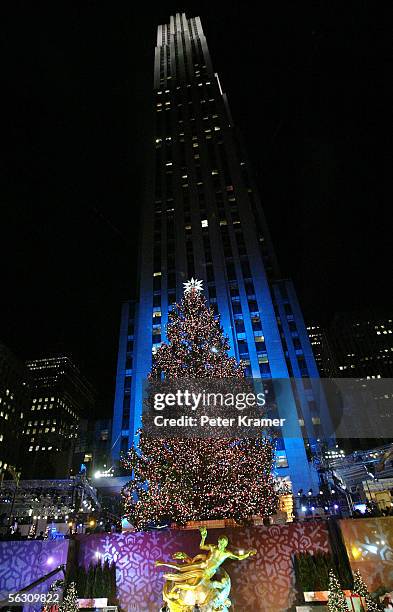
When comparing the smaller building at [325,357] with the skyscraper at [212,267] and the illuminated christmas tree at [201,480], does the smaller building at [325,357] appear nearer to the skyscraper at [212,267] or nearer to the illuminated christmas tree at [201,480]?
the skyscraper at [212,267]

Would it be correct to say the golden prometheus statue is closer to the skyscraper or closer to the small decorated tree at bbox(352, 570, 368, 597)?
the small decorated tree at bbox(352, 570, 368, 597)

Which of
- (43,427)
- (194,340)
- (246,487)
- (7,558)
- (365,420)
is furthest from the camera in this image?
(43,427)

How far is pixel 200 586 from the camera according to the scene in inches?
300

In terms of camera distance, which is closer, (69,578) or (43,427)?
(69,578)

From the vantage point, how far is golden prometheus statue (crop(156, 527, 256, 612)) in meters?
7.52

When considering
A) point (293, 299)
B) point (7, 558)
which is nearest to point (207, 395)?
point (7, 558)

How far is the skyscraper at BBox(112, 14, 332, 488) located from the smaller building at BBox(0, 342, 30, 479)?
145 feet

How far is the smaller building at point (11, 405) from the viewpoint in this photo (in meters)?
70.2

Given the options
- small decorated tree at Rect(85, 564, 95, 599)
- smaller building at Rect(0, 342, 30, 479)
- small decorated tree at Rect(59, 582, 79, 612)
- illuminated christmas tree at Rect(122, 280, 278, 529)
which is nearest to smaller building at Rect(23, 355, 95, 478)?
smaller building at Rect(0, 342, 30, 479)

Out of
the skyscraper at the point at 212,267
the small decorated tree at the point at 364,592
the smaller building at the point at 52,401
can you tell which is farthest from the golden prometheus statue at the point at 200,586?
the smaller building at the point at 52,401

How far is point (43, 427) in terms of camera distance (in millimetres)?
97188

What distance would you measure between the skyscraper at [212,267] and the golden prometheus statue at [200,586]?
887 inches

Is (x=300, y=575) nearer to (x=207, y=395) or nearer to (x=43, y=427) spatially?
(x=207, y=395)

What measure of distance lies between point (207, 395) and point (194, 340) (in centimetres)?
270
